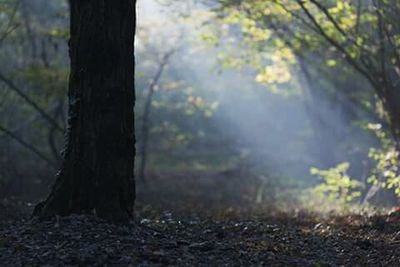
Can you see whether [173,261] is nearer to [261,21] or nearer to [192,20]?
[261,21]

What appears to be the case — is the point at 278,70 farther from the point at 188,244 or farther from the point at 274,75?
the point at 188,244

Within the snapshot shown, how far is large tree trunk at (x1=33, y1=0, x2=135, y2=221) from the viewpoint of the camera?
6.44 m

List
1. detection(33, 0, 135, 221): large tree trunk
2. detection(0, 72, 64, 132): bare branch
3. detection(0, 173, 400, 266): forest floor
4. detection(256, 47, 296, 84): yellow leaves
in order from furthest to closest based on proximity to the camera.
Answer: detection(256, 47, 296, 84): yellow leaves → detection(0, 72, 64, 132): bare branch → detection(33, 0, 135, 221): large tree trunk → detection(0, 173, 400, 266): forest floor

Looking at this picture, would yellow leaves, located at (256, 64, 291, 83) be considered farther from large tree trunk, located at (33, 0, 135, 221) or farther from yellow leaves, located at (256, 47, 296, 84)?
large tree trunk, located at (33, 0, 135, 221)

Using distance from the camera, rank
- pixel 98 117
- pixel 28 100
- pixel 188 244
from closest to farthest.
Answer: pixel 188 244 < pixel 98 117 < pixel 28 100

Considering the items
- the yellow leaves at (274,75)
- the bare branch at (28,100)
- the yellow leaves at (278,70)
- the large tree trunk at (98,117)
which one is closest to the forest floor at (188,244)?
the large tree trunk at (98,117)

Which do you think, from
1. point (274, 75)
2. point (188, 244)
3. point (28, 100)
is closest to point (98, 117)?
point (188, 244)

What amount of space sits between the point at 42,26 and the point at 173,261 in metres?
16.5

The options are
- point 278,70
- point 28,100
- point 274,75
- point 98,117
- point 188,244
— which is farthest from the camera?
point 278,70

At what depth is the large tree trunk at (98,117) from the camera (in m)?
6.44

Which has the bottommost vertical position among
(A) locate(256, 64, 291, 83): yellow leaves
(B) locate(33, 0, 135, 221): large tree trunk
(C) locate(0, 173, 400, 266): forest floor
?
(C) locate(0, 173, 400, 266): forest floor

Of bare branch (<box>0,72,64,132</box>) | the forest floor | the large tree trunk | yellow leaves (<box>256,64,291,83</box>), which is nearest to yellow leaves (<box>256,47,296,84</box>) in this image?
yellow leaves (<box>256,64,291,83</box>)

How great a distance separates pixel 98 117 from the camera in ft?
21.1

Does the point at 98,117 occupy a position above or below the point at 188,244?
above
